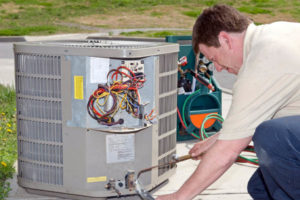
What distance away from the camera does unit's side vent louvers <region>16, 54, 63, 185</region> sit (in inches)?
132

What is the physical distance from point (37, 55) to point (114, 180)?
3.46 ft

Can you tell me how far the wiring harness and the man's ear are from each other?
928 mm

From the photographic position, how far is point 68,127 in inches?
132

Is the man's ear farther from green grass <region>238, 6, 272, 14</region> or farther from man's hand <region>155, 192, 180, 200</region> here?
green grass <region>238, 6, 272, 14</region>

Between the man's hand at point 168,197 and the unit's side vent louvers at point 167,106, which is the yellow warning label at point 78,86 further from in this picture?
the man's hand at point 168,197

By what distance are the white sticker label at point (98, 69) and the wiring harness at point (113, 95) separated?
0.12 feet

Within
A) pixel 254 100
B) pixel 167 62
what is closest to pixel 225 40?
pixel 254 100

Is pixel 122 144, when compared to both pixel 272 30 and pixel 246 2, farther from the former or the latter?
pixel 246 2

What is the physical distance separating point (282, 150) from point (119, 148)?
126cm

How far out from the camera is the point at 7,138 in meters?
4.95

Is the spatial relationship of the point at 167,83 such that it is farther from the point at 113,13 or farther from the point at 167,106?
the point at 113,13

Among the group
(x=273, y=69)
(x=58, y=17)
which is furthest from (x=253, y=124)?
(x=58, y=17)

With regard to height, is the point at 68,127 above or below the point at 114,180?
above

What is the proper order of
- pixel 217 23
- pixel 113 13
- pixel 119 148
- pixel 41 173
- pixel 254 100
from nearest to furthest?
pixel 254 100, pixel 217 23, pixel 119 148, pixel 41 173, pixel 113 13
